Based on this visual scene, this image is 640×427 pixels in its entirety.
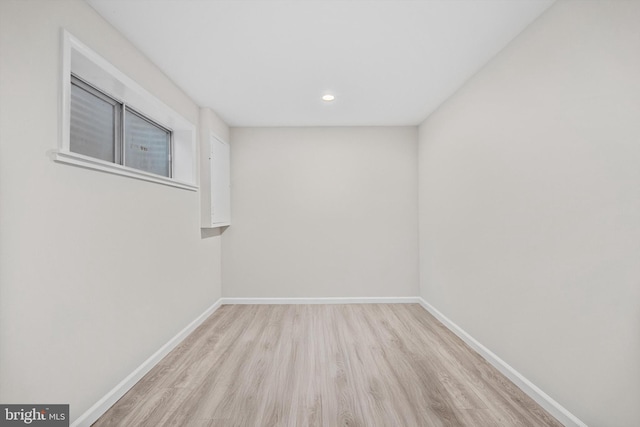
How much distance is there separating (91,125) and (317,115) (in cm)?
243

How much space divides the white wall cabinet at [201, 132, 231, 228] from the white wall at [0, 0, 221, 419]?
3.53 ft

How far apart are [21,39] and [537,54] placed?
2840mm

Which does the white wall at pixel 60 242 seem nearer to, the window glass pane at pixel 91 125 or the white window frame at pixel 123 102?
the white window frame at pixel 123 102

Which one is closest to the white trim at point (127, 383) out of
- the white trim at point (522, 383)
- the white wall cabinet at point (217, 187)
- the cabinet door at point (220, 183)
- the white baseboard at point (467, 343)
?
the white baseboard at point (467, 343)

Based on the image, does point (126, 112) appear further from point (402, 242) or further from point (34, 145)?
point (402, 242)

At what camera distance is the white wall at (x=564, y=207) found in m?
1.50

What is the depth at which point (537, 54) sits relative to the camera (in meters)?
2.05

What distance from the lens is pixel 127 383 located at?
7.17ft

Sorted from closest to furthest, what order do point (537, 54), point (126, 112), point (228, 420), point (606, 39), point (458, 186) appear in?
point (606, 39) < point (228, 420) < point (537, 54) < point (126, 112) < point (458, 186)

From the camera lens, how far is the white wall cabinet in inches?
145

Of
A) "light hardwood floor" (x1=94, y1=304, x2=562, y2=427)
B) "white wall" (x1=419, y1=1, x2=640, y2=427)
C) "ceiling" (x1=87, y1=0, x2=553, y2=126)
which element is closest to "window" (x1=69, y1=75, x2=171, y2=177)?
"ceiling" (x1=87, y1=0, x2=553, y2=126)

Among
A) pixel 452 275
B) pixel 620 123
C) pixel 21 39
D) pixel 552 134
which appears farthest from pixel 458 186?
pixel 21 39

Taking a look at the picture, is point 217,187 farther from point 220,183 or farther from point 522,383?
point 522,383

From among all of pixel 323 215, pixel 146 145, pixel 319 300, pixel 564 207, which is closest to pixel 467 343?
pixel 564 207
